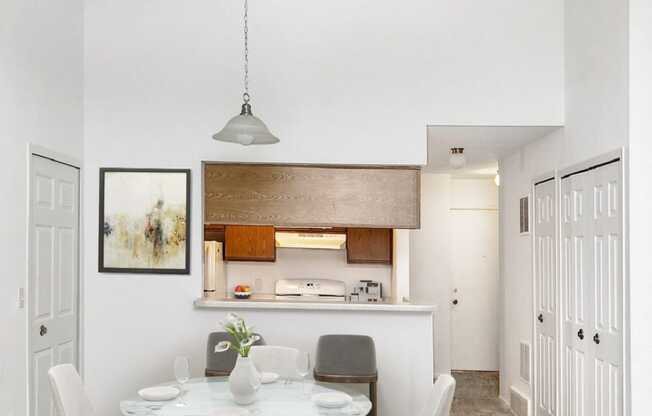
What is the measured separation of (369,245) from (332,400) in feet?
13.4

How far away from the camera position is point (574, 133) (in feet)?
17.0

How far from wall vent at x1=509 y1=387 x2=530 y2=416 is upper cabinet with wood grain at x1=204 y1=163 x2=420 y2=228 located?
215 centimetres

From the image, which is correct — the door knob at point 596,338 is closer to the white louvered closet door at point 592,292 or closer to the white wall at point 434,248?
the white louvered closet door at point 592,292

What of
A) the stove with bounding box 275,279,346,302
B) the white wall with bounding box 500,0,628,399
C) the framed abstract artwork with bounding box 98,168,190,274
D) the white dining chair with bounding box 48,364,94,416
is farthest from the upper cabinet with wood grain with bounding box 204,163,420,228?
the stove with bounding box 275,279,346,302

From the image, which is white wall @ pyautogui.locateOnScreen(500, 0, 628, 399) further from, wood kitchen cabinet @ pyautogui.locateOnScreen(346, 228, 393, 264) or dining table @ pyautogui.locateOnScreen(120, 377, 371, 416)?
dining table @ pyautogui.locateOnScreen(120, 377, 371, 416)

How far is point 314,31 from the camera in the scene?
5523 millimetres

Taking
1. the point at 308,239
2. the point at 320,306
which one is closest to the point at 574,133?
the point at 320,306

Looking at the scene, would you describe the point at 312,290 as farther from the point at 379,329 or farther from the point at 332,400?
the point at 332,400

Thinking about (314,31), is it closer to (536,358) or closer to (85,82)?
(85,82)

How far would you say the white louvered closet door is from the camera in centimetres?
433

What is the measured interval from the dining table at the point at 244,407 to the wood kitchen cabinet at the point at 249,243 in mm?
3784

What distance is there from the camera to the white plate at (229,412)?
323 centimetres

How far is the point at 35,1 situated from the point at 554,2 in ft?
12.2

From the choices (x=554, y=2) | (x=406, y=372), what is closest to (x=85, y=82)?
(x=406, y=372)
